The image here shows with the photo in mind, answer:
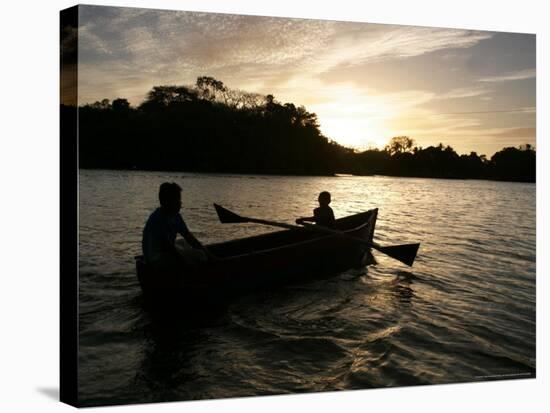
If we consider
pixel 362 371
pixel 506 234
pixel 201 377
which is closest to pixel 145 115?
pixel 201 377

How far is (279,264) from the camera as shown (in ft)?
17.4

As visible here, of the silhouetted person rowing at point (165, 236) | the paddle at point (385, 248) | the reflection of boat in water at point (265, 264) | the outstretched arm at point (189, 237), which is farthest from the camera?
the paddle at point (385, 248)

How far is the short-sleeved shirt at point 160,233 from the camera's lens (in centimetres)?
428

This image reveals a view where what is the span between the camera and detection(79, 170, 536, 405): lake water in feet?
12.8

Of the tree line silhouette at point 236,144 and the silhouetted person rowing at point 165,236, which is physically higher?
the tree line silhouette at point 236,144

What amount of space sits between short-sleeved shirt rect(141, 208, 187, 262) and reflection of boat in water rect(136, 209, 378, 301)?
141 mm

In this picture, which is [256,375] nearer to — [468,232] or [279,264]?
[279,264]

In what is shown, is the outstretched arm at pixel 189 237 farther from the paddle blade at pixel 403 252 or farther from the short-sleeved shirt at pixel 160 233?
the paddle blade at pixel 403 252

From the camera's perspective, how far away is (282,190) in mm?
5523

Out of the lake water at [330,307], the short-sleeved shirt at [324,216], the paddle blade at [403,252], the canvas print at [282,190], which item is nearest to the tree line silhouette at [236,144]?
the canvas print at [282,190]

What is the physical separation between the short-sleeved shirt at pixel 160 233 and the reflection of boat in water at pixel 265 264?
0.14 metres

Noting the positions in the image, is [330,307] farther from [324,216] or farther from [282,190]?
[282,190]

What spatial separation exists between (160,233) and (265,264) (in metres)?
1.15

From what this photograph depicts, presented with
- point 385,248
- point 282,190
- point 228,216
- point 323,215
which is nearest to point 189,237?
point 228,216
